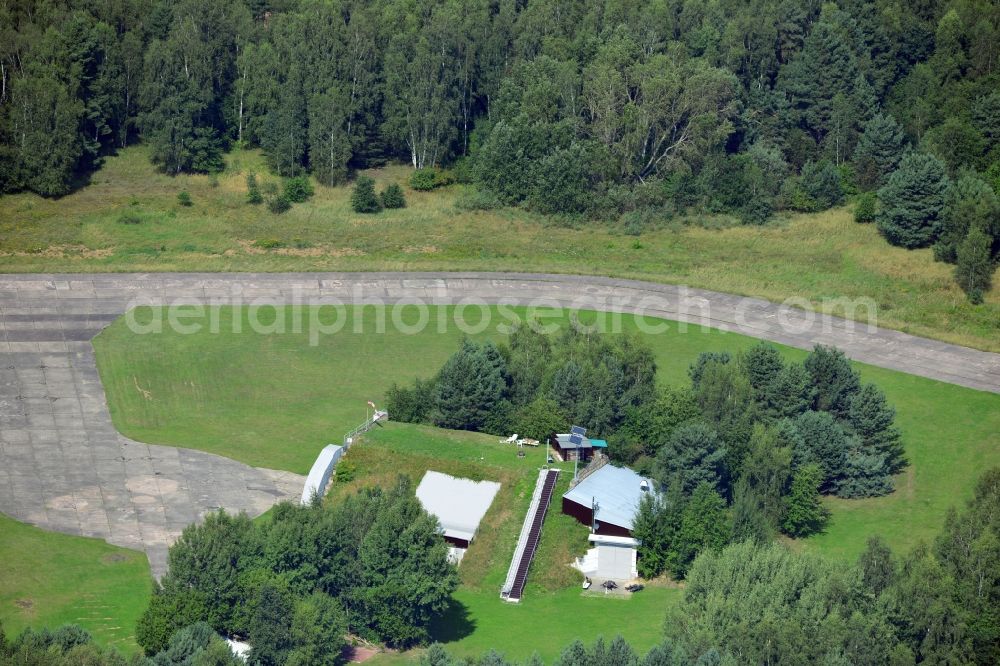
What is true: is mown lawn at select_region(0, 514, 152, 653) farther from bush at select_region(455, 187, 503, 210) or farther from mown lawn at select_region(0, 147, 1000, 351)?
bush at select_region(455, 187, 503, 210)

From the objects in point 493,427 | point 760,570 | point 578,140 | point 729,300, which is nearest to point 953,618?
point 760,570

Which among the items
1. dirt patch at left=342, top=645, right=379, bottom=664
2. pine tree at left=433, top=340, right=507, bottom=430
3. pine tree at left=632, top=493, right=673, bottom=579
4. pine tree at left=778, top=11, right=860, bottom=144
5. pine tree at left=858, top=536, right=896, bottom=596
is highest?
pine tree at left=778, top=11, right=860, bottom=144

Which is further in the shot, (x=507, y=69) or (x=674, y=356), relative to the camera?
(x=507, y=69)

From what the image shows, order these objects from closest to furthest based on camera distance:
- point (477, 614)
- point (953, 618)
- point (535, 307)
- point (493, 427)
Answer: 1. point (953, 618)
2. point (477, 614)
3. point (493, 427)
4. point (535, 307)

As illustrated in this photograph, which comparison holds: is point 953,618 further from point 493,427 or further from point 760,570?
point 493,427

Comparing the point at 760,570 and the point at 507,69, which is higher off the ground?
the point at 507,69

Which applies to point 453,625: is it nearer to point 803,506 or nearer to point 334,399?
point 803,506

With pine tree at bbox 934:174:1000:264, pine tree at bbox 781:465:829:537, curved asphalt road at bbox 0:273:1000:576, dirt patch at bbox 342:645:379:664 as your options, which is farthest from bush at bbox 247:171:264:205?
dirt patch at bbox 342:645:379:664

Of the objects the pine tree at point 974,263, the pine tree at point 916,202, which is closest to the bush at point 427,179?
the pine tree at point 916,202
